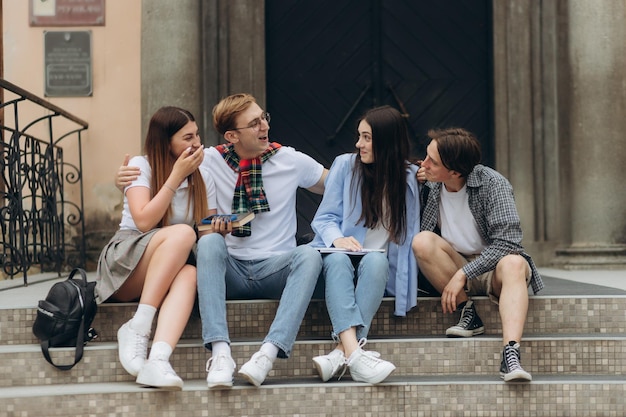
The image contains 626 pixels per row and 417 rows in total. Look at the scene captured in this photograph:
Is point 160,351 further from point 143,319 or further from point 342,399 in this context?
point 342,399

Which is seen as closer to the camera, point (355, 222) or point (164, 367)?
point (164, 367)

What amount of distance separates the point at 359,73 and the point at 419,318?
4046mm

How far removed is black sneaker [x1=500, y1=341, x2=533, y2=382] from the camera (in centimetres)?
411

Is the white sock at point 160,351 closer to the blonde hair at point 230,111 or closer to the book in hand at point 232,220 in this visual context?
the book in hand at point 232,220

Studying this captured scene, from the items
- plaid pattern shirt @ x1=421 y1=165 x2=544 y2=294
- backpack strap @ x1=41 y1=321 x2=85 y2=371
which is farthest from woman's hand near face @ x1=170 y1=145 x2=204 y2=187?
plaid pattern shirt @ x1=421 y1=165 x2=544 y2=294

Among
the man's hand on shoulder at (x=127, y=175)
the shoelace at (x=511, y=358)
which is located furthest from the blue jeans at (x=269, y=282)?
the shoelace at (x=511, y=358)

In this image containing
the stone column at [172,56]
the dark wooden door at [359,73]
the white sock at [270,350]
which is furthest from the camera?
the dark wooden door at [359,73]

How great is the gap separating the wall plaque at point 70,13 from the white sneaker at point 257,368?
16.1 feet

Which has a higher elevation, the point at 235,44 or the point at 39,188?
the point at 235,44

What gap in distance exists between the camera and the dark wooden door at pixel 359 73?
8.45 m

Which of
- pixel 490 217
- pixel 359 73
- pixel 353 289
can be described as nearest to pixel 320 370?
pixel 353 289

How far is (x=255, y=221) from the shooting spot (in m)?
4.79

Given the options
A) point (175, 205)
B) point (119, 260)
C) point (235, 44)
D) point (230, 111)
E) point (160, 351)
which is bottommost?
point (160, 351)

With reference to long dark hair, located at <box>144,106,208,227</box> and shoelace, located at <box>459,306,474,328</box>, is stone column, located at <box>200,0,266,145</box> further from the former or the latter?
shoelace, located at <box>459,306,474,328</box>
